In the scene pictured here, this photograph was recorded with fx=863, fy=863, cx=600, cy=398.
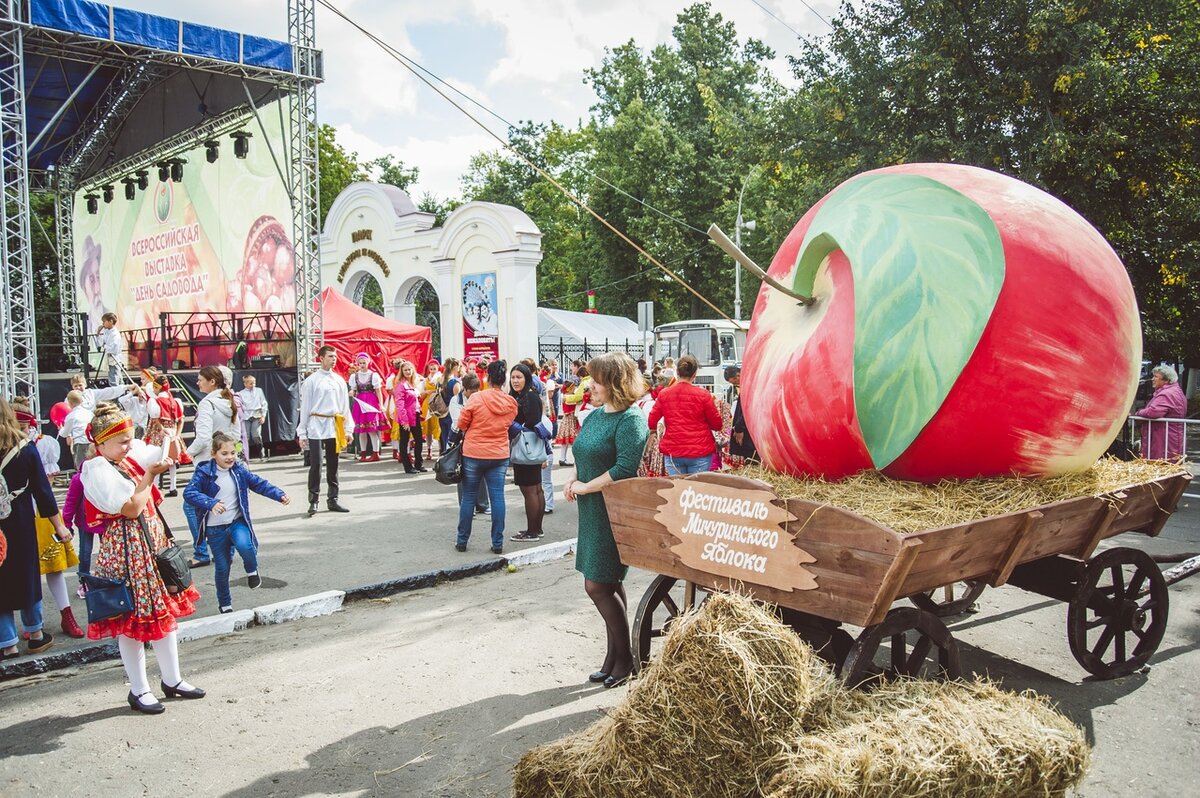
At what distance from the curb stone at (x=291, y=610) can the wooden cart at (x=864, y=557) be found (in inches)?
115

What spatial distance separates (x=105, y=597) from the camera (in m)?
4.27

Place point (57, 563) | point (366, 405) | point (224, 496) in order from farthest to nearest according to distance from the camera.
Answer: point (366, 405) < point (224, 496) < point (57, 563)

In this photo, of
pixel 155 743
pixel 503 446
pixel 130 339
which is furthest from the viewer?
pixel 130 339

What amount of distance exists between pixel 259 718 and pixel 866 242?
3.75 meters

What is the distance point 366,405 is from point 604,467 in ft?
34.9

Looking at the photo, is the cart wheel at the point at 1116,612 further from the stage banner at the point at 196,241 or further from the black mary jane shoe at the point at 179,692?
the stage banner at the point at 196,241

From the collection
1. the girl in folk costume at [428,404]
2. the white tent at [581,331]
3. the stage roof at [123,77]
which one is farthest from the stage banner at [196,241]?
the white tent at [581,331]

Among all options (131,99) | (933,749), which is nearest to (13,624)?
(933,749)

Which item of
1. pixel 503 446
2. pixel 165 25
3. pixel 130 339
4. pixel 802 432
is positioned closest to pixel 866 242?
pixel 802 432

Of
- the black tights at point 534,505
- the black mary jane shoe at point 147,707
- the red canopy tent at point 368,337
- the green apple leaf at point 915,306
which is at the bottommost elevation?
the black mary jane shoe at point 147,707

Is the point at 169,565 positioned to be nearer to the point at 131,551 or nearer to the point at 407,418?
the point at 131,551

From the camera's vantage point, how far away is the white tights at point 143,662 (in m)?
4.41

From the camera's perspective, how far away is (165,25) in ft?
48.1

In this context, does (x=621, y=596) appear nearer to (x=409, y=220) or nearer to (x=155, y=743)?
(x=155, y=743)
